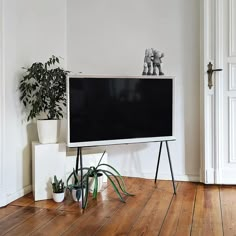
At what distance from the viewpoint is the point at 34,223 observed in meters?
2.22

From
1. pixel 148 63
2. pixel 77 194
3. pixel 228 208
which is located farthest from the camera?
pixel 148 63

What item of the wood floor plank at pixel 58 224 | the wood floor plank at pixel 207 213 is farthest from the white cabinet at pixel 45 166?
the wood floor plank at pixel 207 213

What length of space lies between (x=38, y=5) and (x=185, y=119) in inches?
75.4

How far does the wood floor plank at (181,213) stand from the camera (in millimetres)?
2080

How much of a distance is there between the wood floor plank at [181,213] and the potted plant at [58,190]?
0.92 m

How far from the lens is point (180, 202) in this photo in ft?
8.70

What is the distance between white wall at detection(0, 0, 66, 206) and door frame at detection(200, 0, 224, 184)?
5.33 feet

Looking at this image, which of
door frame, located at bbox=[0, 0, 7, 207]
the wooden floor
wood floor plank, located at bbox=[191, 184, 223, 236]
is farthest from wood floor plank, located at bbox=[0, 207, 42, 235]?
wood floor plank, located at bbox=[191, 184, 223, 236]

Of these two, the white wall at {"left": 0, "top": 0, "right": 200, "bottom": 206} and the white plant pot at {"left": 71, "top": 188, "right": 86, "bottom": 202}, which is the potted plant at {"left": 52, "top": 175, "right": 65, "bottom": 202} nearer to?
the white plant pot at {"left": 71, "top": 188, "right": 86, "bottom": 202}

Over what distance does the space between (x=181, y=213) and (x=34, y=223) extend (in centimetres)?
110

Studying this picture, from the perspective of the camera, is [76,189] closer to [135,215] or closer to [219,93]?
[135,215]

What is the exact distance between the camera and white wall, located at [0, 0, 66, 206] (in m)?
2.66

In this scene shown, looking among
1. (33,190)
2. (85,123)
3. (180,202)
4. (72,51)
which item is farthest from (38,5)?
(180,202)

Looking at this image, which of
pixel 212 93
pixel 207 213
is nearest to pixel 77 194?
pixel 207 213
